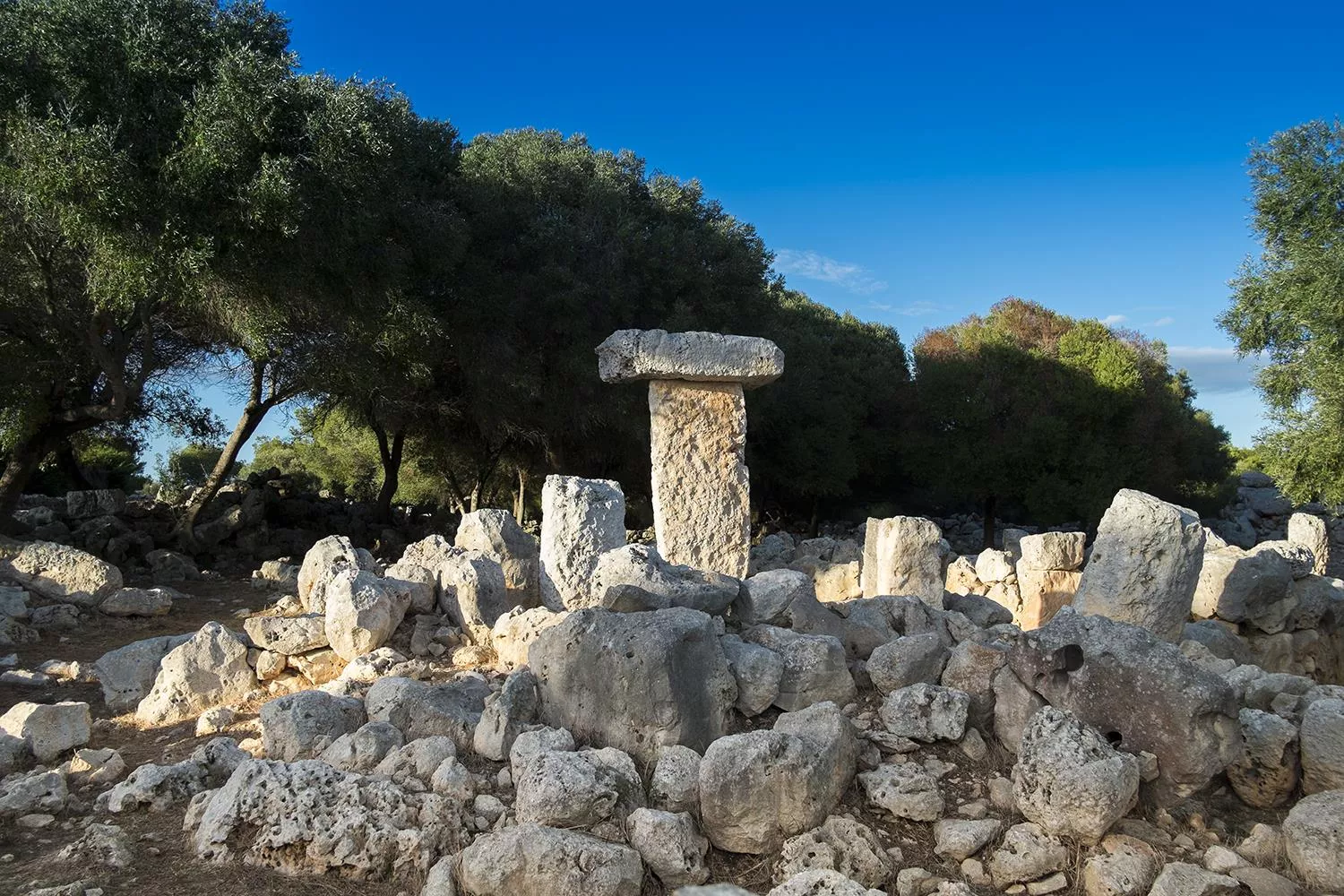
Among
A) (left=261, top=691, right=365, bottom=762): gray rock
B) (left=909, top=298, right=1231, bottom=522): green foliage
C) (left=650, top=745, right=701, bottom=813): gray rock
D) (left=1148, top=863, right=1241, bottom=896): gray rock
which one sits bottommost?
(left=1148, top=863, right=1241, bottom=896): gray rock

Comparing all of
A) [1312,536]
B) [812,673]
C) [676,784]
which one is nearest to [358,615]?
[676,784]

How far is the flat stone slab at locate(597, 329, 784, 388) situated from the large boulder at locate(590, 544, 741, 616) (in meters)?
3.83

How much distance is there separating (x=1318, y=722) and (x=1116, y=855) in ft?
4.88

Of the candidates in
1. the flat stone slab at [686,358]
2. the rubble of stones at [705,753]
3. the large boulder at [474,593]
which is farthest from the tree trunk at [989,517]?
the large boulder at [474,593]

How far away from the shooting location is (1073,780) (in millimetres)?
4605

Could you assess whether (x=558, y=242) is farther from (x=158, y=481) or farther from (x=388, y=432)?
(x=158, y=481)

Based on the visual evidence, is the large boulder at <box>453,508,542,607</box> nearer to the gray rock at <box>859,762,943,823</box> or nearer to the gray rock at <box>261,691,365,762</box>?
the gray rock at <box>261,691,365,762</box>

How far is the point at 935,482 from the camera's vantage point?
70.7 feet

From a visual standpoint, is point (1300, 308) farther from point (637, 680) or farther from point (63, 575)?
point (63, 575)

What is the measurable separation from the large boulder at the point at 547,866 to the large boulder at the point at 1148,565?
16.3 ft

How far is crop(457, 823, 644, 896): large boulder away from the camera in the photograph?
4.13 meters

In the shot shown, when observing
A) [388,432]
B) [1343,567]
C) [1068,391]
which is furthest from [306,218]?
[1343,567]

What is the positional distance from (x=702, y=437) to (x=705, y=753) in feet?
20.2

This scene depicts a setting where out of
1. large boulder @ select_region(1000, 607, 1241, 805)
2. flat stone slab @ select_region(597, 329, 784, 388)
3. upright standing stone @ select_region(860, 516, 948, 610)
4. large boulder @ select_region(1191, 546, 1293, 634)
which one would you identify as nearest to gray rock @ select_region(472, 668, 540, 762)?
large boulder @ select_region(1000, 607, 1241, 805)
